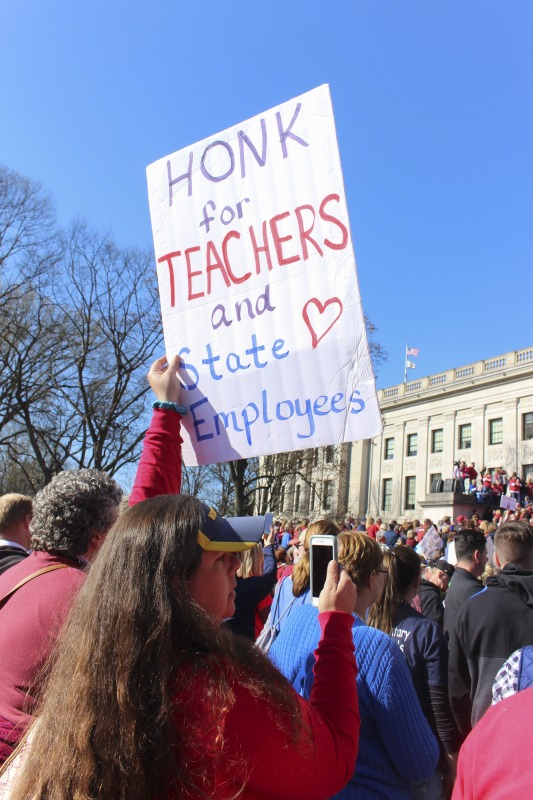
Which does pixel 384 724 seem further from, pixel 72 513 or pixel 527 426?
pixel 527 426

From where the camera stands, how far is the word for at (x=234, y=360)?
9.68ft

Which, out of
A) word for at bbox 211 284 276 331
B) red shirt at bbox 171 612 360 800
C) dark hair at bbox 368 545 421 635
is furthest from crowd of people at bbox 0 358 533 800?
dark hair at bbox 368 545 421 635

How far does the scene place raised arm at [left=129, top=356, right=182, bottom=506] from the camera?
8.36ft

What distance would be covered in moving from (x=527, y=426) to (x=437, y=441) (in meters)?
7.91

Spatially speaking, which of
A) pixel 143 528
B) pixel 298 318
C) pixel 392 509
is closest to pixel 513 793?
pixel 143 528

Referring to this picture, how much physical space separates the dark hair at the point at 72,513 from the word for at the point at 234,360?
773 mm

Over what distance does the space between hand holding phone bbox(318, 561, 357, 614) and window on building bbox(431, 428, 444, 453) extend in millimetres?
49903

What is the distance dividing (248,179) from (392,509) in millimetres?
50785

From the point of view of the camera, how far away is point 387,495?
53.3 meters

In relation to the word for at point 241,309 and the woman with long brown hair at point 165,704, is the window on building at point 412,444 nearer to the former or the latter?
the word for at point 241,309

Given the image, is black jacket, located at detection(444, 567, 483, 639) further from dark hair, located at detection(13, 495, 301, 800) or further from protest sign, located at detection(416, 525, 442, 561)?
protest sign, located at detection(416, 525, 442, 561)

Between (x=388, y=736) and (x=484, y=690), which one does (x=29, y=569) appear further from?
(x=484, y=690)

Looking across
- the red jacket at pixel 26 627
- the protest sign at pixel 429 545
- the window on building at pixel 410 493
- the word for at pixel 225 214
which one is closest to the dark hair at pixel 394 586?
the red jacket at pixel 26 627

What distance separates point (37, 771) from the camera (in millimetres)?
1263
